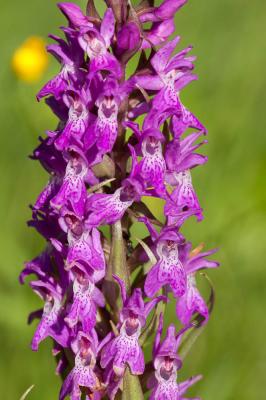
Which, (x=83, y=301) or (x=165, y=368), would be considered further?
(x=165, y=368)

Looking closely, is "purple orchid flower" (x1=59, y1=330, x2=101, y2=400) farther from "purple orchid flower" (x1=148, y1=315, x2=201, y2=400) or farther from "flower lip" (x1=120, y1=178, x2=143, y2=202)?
"flower lip" (x1=120, y1=178, x2=143, y2=202)

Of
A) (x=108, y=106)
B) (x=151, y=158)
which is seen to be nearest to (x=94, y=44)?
(x=108, y=106)

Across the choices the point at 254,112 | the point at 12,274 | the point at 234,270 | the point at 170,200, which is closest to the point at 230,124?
the point at 254,112

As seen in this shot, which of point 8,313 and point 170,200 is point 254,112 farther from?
point 170,200

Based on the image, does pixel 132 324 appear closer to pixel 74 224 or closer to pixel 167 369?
pixel 167 369

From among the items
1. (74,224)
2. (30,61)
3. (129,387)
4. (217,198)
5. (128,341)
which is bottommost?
(129,387)

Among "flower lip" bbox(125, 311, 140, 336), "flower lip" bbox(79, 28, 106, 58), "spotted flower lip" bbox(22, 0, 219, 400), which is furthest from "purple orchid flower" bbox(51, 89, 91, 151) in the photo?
"flower lip" bbox(125, 311, 140, 336)

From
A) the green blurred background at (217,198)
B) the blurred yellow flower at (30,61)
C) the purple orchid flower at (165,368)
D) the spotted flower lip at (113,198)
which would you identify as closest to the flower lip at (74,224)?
the spotted flower lip at (113,198)
